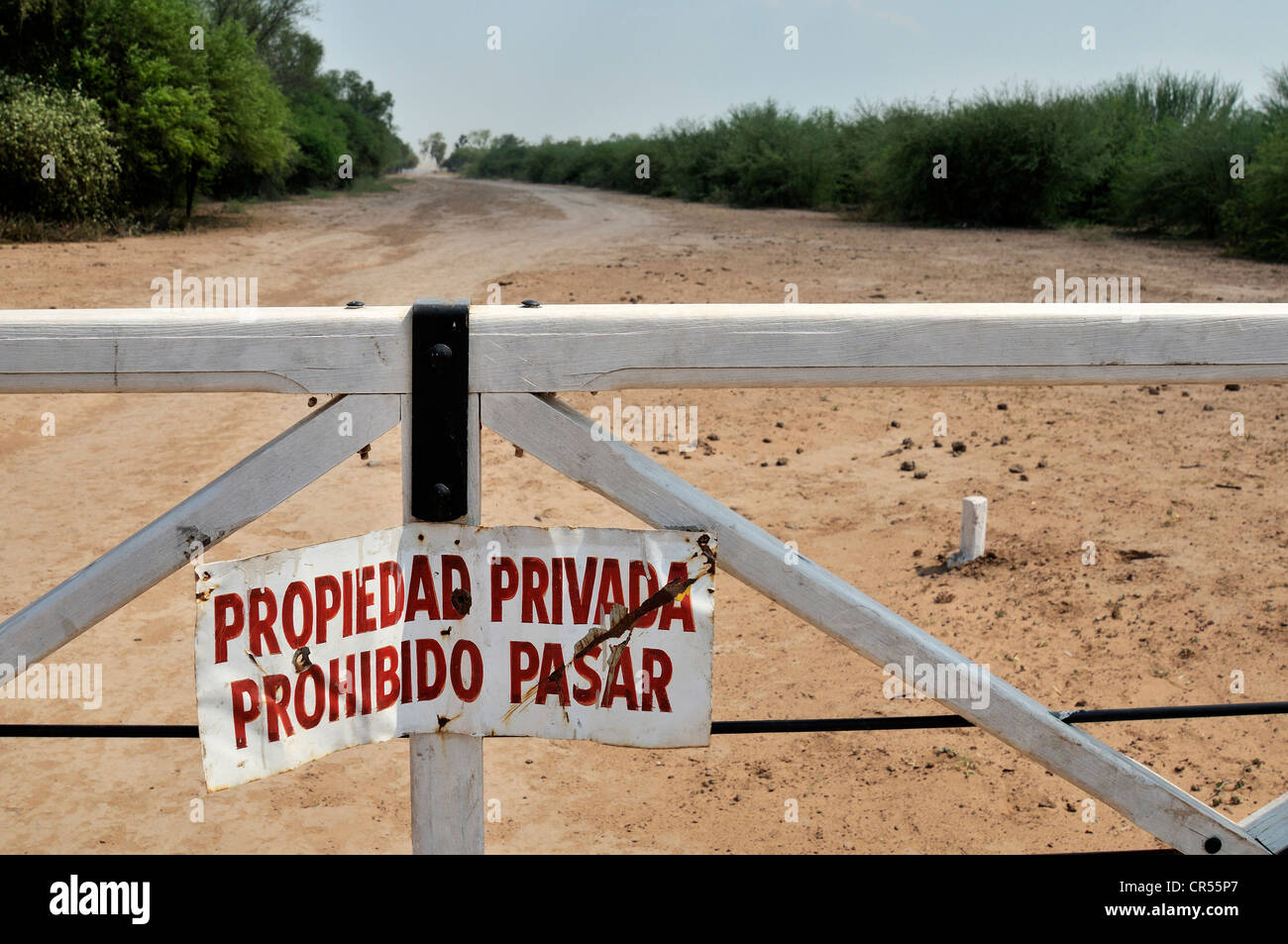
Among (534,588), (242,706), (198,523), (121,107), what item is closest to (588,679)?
(534,588)

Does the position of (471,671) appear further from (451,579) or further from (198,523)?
(198,523)

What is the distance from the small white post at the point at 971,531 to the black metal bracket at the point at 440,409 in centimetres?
496

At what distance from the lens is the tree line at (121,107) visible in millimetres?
18875

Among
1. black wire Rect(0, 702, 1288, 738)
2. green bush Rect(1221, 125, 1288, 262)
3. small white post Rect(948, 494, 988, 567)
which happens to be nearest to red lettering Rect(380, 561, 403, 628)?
black wire Rect(0, 702, 1288, 738)

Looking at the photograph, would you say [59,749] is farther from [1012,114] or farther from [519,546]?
[1012,114]

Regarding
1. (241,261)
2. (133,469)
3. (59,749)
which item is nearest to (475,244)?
(241,261)

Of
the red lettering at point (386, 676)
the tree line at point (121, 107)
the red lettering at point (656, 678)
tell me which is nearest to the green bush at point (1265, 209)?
the tree line at point (121, 107)

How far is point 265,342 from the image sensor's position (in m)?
1.67

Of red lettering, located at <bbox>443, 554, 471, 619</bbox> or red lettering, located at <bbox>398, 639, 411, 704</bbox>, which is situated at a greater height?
red lettering, located at <bbox>443, 554, 471, 619</bbox>

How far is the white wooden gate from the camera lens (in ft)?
5.49

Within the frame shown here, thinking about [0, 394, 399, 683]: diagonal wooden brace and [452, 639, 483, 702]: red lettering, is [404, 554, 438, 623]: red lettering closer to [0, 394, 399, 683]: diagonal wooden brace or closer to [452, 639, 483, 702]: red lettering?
[452, 639, 483, 702]: red lettering

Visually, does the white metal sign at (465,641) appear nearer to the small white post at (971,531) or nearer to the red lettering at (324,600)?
the red lettering at (324,600)

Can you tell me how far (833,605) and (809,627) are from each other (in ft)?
13.4

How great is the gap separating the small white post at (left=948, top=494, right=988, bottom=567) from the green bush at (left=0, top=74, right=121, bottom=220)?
17.0 metres
